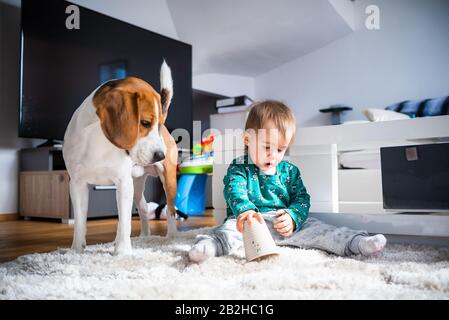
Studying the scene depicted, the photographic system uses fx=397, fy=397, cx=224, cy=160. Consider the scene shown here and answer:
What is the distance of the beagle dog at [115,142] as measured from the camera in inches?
31.2

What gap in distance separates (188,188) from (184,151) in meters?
0.23

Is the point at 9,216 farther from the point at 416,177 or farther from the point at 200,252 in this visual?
the point at 416,177

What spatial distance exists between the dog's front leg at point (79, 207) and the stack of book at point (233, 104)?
7.01 feet

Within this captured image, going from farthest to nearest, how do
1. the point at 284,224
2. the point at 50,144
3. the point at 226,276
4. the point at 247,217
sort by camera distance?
the point at 50,144
the point at 284,224
the point at 247,217
the point at 226,276

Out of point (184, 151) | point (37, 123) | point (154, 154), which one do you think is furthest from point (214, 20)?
point (154, 154)

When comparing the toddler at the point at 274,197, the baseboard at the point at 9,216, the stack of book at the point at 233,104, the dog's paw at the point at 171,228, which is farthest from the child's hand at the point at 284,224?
the stack of book at the point at 233,104

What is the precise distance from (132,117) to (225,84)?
2.59 metres

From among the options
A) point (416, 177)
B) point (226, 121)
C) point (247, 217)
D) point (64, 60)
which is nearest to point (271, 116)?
point (247, 217)

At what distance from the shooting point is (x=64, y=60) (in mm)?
1977

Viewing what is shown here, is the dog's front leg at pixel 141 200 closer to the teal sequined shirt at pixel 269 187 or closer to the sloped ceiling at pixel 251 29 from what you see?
the teal sequined shirt at pixel 269 187

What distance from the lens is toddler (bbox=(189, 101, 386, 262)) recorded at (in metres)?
0.88

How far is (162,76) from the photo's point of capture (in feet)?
3.40

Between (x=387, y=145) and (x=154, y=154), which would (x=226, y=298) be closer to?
(x=154, y=154)

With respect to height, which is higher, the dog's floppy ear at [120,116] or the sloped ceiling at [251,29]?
the sloped ceiling at [251,29]
